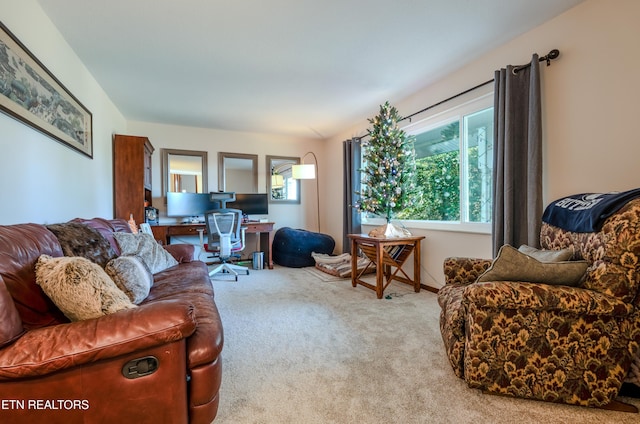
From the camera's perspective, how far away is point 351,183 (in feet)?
16.1

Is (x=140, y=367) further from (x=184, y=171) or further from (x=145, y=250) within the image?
(x=184, y=171)

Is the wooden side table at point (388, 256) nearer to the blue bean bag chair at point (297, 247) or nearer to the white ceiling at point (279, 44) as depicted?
the blue bean bag chair at point (297, 247)

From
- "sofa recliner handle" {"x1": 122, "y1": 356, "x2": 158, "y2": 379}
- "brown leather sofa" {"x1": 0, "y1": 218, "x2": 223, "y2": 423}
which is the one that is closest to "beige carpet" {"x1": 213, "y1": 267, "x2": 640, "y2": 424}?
"brown leather sofa" {"x1": 0, "y1": 218, "x2": 223, "y2": 423}

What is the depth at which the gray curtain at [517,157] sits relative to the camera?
7.76 feet

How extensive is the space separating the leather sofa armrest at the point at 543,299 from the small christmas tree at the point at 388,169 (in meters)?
2.18

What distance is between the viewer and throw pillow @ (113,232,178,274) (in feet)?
7.62

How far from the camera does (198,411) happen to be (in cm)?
118

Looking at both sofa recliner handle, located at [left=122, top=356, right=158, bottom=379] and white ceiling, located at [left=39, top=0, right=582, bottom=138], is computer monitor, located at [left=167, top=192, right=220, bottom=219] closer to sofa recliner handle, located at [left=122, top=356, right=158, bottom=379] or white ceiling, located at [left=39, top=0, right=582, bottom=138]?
white ceiling, located at [left=39, top=0, right=582, bottom=138]

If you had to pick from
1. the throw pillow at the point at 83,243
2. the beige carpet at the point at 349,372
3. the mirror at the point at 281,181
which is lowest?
the beige carpet at the point at 349,372

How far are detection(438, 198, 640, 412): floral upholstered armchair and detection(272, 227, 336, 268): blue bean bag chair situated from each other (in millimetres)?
3687

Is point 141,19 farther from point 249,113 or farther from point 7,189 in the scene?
point 249,113

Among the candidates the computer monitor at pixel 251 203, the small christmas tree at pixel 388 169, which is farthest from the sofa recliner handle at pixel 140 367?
the computer monitor at pixel 251 203

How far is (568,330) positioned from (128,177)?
464 centimetres

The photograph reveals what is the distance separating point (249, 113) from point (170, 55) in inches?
68.5
